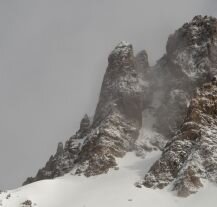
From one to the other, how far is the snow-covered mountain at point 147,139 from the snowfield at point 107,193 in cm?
14

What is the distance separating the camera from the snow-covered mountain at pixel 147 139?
6676 cm

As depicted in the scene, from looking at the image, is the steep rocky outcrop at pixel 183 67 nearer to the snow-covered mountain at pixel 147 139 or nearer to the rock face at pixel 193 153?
the snow-covered mountain at pixel 147 139

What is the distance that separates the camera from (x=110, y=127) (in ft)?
279

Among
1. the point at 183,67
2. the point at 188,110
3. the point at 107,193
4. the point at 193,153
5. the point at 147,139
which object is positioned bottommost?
the point at 107,193

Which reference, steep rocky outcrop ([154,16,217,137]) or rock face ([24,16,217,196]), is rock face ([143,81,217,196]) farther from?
steep rocky outcrop ([154,16,217,137])

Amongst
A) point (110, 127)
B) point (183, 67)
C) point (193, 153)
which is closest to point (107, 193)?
point (193, 153)

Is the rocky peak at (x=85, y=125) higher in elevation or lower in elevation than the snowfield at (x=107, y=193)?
higher

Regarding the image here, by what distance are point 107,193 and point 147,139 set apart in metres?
21.3

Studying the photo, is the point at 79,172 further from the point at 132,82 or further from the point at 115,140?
the point at 132,82

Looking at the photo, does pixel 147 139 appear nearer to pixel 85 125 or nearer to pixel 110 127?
pixel 110 127

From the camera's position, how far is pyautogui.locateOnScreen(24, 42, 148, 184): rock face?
3174 inches

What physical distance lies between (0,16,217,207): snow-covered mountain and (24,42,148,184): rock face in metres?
0.19

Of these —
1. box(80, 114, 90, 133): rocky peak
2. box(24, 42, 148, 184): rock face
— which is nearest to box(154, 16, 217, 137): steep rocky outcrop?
box(24, 42, 148, 184): rock face

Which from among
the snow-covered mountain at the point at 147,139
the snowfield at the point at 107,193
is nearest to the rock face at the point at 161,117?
the snow-covered mountain at the point at 147,139
